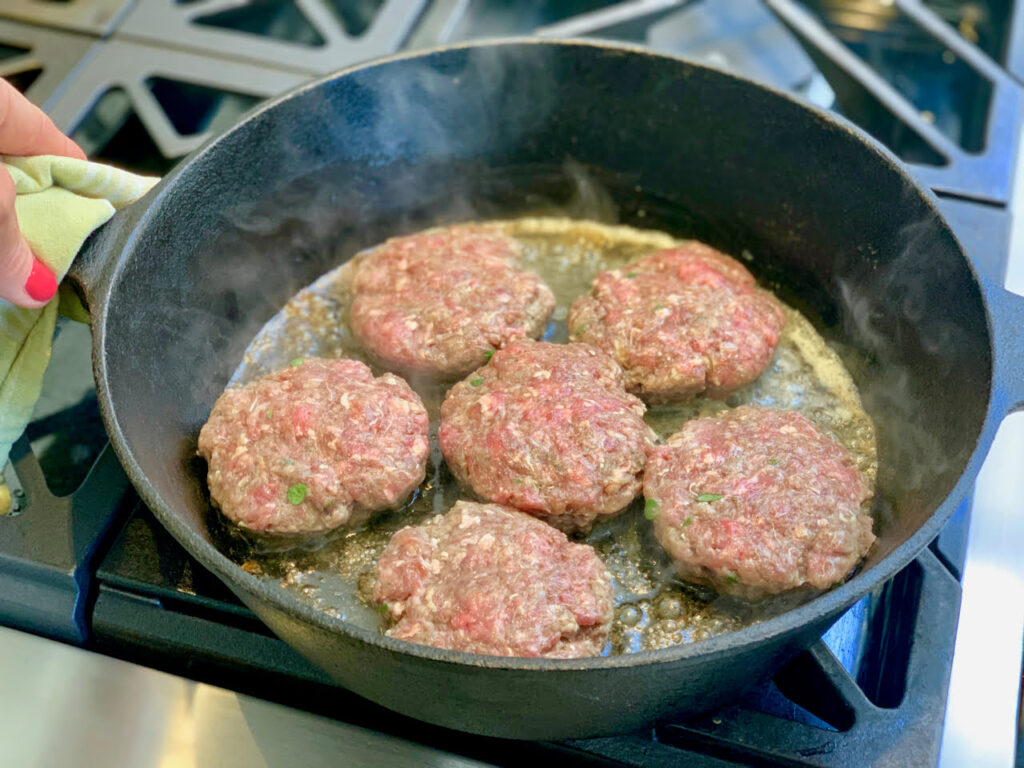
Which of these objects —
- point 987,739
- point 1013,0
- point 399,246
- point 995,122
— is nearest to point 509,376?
point 399,246

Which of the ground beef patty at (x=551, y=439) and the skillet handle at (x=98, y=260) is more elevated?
the skillet handle at (x=98, y=260)

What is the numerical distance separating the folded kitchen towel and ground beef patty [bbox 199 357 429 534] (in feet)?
1.14

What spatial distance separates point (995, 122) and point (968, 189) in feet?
0.87

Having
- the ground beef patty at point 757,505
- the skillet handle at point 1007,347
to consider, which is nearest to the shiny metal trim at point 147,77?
the ground beef patty at point 757,505

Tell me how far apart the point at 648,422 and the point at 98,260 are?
1152 millimetres

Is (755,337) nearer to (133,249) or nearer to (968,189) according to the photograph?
(968,189)

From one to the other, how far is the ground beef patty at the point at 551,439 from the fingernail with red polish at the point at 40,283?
2.50 ft

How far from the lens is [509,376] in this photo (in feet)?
6.28

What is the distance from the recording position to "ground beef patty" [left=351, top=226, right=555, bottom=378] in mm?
2033

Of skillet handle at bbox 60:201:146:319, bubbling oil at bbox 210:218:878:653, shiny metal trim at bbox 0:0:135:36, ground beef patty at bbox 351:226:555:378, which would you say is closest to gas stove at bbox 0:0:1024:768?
shiny metal trim at bbox 0:0:135:36

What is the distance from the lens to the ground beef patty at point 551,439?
177cm

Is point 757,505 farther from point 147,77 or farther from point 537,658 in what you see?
point 147,77

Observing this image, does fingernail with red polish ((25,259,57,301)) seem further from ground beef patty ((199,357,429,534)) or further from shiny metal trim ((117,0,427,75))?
shiny metal trim ((117,0,427,75))

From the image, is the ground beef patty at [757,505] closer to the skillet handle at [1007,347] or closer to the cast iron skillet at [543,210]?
the cast iron skillet at [543,210]
